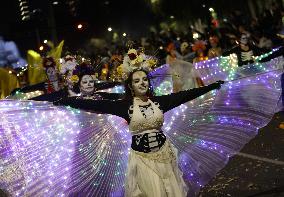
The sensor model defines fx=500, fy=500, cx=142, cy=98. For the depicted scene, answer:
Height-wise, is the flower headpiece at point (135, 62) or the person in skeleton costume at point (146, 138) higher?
the flower headpiece at point (135, 62)

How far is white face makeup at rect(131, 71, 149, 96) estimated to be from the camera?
532 centimetres

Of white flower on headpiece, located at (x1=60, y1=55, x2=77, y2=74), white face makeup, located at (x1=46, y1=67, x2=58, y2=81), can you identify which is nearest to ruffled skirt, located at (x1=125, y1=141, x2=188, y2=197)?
white flower on headpiece, located at (x1=60, y1=55, x2=77, y2=74)

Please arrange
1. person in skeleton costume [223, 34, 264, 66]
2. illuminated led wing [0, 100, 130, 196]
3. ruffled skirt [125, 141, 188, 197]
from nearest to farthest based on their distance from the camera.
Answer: ruffled skirt [125, 141, 188, 197] → illuminated led wing [0, 100, 130, 196] → person in skeleton costume [223, 34, 264, 66]

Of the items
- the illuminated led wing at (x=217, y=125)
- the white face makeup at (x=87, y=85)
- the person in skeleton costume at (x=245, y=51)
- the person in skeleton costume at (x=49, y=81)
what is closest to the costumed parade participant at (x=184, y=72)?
the person in skeleton costume at (x=245, y=51)

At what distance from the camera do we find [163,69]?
37.7 ft

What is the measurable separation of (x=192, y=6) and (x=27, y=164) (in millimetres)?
33128

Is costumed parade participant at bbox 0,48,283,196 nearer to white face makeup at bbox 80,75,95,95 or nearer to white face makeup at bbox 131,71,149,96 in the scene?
white face makeup at bbox 131,71,149,96

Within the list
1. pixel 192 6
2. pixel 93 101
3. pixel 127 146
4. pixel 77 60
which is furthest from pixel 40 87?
pixel 192 6

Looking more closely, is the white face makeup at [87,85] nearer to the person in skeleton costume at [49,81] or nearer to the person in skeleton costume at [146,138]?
the person in skeleton costume at [146,138]

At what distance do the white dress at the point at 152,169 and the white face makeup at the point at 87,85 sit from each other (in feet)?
5.36

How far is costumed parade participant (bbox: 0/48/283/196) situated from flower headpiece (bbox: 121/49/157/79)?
0.03 meters

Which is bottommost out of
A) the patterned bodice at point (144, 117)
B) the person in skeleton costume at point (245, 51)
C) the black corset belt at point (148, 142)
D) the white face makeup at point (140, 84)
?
the black corset belt at point (148, 142)

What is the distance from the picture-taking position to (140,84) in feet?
17.5

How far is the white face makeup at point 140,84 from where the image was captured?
17.4 ft
